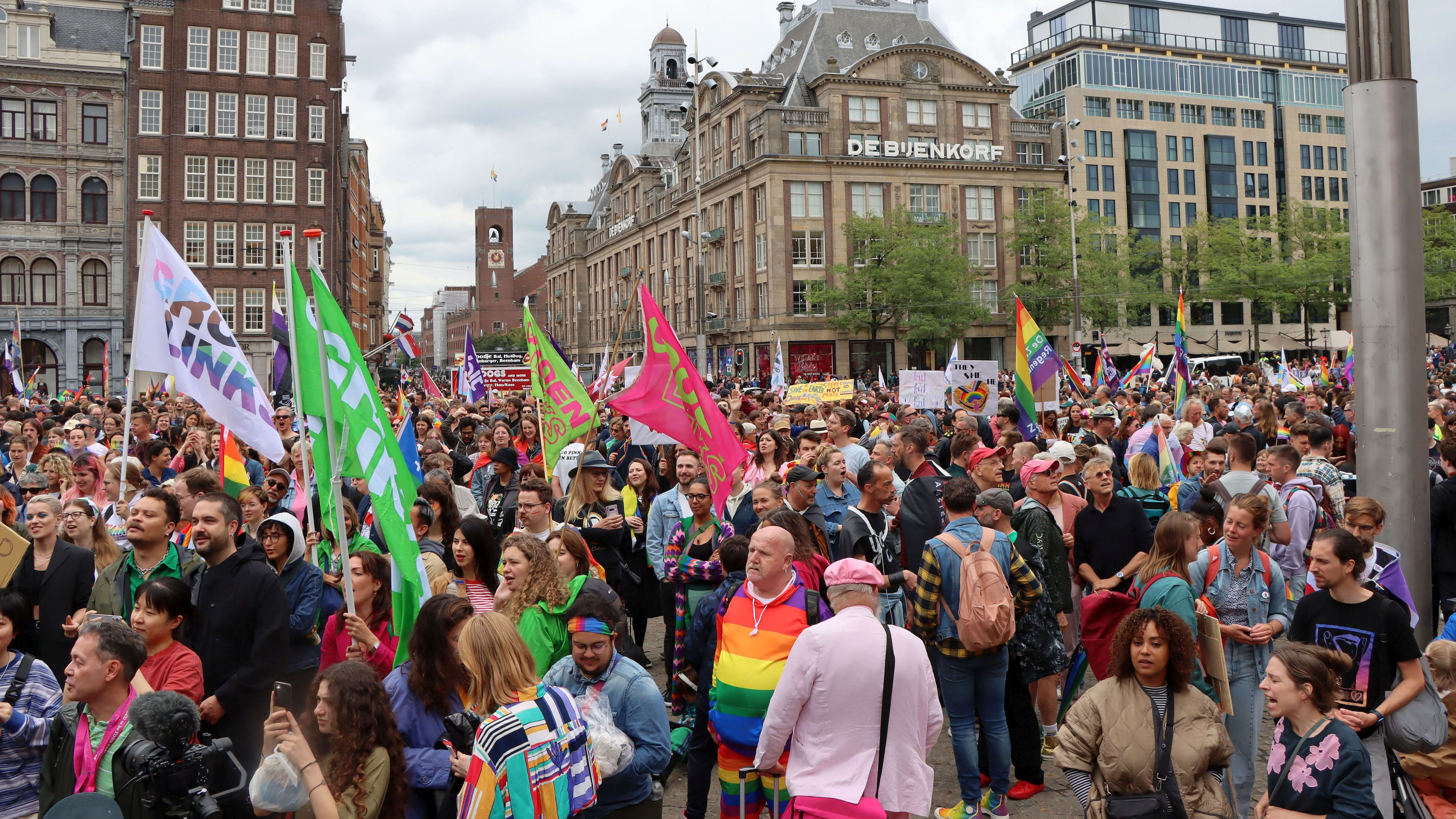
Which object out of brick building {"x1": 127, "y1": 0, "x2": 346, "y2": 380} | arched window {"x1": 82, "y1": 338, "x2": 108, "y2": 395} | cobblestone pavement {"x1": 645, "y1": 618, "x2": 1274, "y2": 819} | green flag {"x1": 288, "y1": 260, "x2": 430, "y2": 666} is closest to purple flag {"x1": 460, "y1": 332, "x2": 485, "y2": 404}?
cobblestone pavement {"x1": 645, "y1": 618, "x2": 1274, "y2": 819}

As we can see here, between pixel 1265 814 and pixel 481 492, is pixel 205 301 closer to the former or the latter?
pixel 481 492

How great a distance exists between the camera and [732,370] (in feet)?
207

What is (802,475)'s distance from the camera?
6.97m

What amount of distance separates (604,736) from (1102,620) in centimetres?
343

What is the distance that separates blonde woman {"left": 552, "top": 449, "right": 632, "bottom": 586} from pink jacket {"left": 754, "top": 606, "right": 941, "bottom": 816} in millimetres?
3815

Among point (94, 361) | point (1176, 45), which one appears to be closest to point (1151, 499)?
point (94, 361)

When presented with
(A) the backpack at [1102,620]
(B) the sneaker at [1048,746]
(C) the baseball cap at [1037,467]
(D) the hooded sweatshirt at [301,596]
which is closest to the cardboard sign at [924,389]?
Answer: (C) the baseball cap at [1037,467]

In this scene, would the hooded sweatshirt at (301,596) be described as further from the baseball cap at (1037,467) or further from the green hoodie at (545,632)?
the baseball cap at (1037,467)

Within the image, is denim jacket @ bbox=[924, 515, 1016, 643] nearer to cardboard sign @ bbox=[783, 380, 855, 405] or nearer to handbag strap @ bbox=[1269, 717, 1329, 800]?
handbag strap @ bbox=[1269, 717, 1329, 800]

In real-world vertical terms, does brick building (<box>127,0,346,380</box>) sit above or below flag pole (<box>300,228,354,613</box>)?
above

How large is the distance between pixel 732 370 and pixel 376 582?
57.6 m

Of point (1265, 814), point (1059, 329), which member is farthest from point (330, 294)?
point (1059, 329)

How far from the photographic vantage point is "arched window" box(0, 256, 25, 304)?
159 ft

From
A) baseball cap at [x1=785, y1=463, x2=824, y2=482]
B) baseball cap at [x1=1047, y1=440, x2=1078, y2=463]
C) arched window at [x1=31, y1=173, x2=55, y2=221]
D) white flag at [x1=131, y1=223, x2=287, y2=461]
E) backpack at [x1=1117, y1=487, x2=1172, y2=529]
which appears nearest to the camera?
baseball cap at [x1=785, y1=463, x2=824, y2=482]
